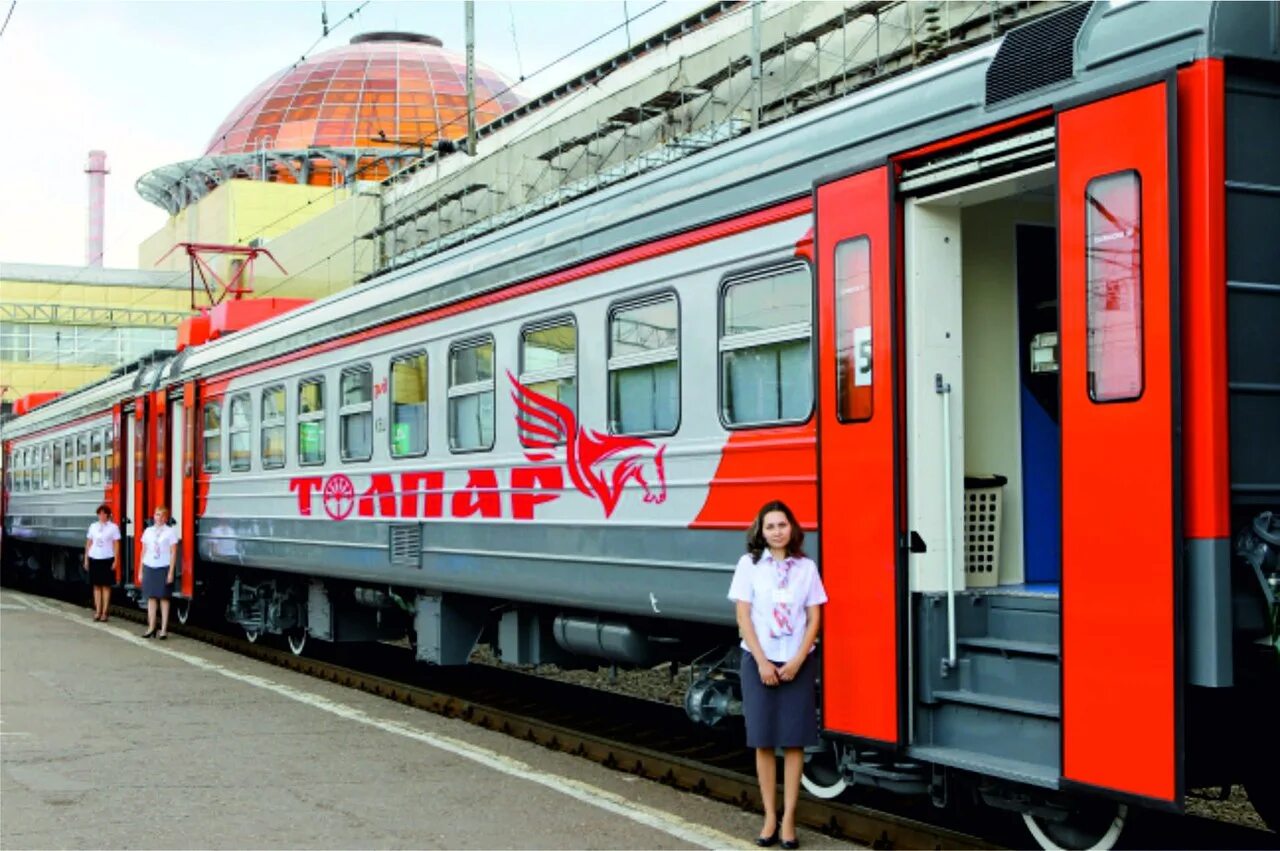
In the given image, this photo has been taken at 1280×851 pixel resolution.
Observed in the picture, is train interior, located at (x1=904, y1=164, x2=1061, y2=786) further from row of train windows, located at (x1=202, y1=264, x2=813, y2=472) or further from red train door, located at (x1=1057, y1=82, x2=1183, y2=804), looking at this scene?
row of train windows, located at (x1=202, y1=264, x2=813, y2=472)

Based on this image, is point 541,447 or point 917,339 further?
point 541,447

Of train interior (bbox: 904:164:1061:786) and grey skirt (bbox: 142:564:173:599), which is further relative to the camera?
grey skirt (bbox: 142:564:173:599)

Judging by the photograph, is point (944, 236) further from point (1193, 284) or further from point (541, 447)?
point (541, 447)

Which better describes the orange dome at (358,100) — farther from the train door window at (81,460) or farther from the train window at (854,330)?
the train window at (854,330)

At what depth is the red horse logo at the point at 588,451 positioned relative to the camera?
28.8ft

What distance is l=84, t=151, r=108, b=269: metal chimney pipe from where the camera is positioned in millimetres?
95062

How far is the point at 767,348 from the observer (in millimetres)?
7879

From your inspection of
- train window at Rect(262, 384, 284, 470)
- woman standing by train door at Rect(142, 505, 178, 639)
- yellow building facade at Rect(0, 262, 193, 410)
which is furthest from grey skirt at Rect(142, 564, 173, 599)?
yellow building facade at Rect(0, 262, 193, 410)

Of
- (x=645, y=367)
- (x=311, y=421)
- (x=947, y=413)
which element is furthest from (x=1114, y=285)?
(x=311, y=421)

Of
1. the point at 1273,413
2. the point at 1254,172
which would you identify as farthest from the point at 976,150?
the point at 1273,413

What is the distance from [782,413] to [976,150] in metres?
1.67

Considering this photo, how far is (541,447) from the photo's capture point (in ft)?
32.8

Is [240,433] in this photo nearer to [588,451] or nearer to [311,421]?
[311,421]

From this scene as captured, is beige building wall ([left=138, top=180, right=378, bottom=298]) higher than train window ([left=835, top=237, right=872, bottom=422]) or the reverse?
higher
